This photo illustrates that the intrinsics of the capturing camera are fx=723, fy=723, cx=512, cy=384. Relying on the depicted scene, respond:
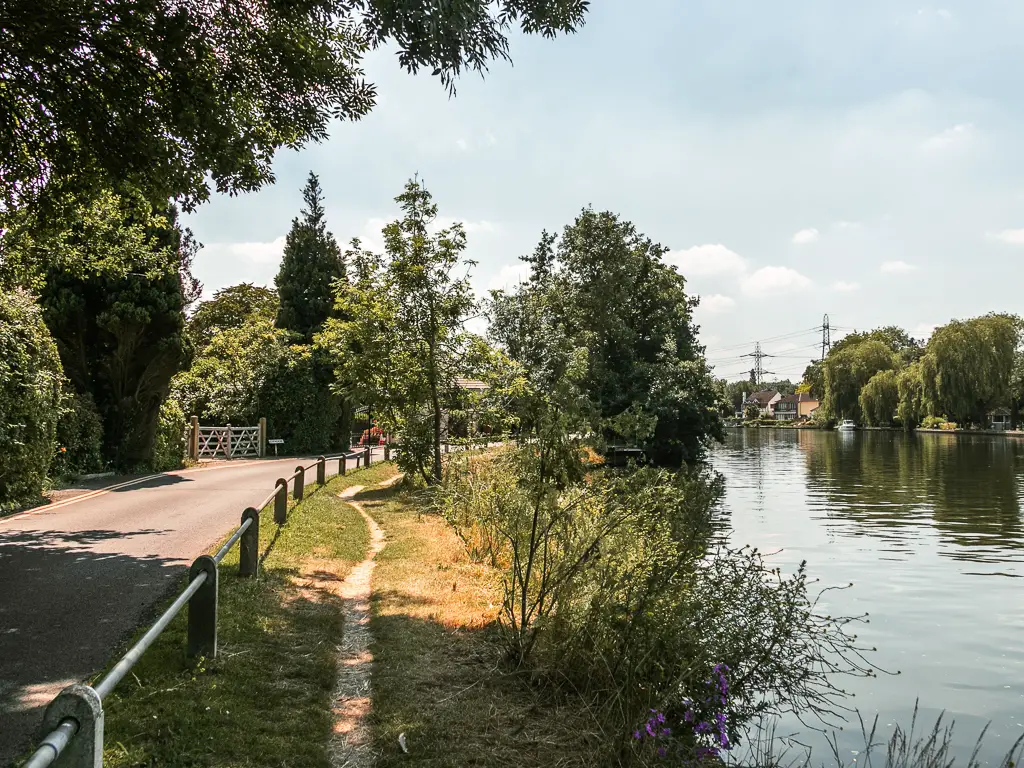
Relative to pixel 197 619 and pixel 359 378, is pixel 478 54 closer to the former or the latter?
pixel 197 619

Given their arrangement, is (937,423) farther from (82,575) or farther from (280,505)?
(82,575)

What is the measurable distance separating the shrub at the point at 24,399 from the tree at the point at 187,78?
2.81 m

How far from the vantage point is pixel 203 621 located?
5.43 m

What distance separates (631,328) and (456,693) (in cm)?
3422

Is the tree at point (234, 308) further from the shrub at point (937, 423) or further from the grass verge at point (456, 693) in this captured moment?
the shrub at point (937, 423)

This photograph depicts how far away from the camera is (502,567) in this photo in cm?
902

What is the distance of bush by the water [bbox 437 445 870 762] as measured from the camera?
17.5 feet

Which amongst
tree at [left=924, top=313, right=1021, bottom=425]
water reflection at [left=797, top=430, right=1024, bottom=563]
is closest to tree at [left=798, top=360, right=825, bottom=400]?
tree at [left=924, top=313, right=1021, bottom=425]

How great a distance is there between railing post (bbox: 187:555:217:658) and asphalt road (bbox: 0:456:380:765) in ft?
2.21

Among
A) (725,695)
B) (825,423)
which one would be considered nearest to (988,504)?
(725,695)

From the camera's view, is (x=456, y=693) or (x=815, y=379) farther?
(x=815, y=379)

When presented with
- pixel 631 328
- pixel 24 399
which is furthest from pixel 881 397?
pixel 24 399

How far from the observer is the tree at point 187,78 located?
6.78 m

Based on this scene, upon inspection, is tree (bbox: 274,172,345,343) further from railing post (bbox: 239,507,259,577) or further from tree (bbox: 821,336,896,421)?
tree (bbox: 821,336,896,421)
